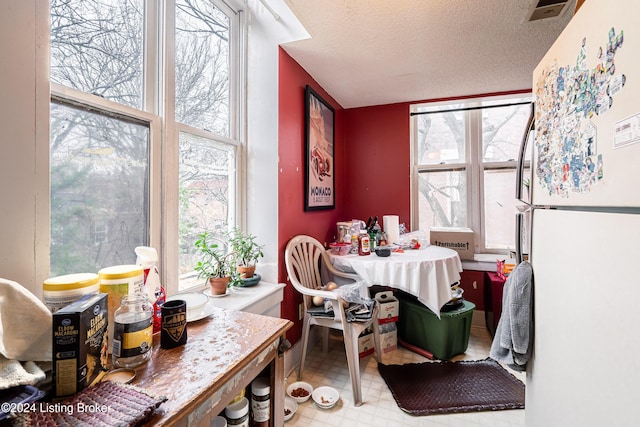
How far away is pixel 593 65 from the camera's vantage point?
69 cm

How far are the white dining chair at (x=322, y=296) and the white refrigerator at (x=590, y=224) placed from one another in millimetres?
963

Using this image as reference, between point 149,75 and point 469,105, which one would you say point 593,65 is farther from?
point 469,105

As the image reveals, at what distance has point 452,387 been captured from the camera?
1.84 meters

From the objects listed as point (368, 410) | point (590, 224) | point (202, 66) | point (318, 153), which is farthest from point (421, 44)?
point (368, 410)

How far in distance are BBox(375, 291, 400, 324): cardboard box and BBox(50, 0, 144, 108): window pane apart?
2.12 metres

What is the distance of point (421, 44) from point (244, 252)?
6.49 ft

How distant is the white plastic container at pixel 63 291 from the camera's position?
0.71 metres

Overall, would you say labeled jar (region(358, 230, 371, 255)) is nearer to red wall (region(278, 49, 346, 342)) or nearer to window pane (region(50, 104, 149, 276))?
red wall (region(278, 49, 346, 342))

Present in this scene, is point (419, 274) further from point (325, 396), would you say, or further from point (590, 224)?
point (590, 224)

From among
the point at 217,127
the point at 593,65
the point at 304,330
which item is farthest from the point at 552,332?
the point at 217,127

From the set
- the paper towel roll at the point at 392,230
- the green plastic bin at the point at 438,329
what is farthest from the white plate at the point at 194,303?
the paper towel roll at the point at 392,230

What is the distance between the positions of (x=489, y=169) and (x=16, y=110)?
11.9 feet

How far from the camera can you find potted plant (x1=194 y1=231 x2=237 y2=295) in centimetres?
158

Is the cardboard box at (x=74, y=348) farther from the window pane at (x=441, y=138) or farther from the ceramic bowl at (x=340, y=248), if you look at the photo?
the window pane at (x=441, y=138)
